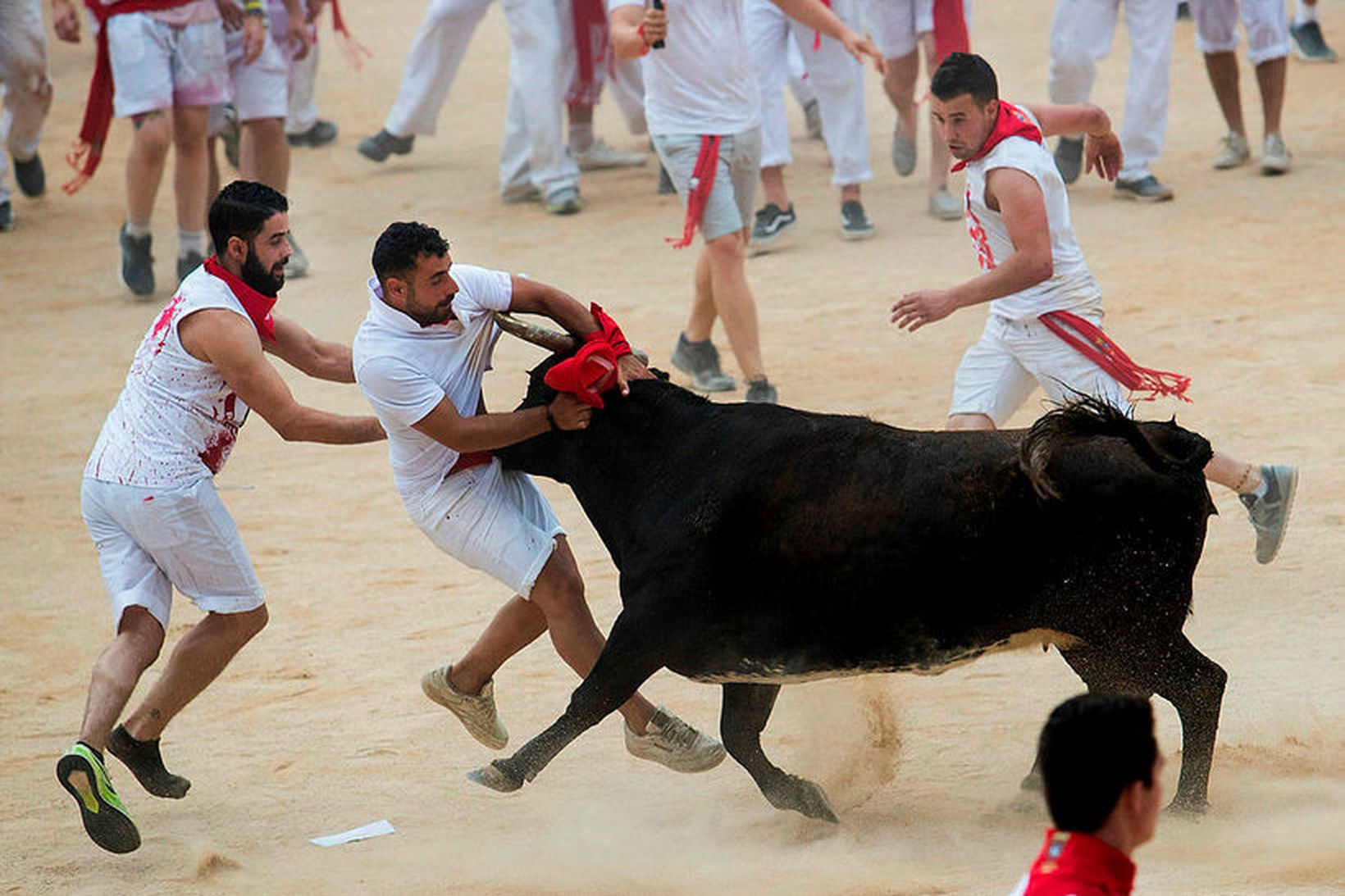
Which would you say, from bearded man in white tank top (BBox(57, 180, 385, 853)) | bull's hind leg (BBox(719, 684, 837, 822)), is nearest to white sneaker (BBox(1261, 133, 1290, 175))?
bull's hind leg (BBox(719, 684, 837, 822))

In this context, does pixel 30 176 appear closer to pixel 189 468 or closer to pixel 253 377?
pixel 189 468

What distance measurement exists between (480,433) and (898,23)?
7.97 m

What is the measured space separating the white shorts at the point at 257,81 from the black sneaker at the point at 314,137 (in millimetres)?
3710

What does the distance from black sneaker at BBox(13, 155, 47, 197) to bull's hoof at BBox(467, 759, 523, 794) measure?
10.1m

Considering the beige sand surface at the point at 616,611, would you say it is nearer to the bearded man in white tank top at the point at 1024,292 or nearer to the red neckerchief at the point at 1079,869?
the bearded man in white tank top at the point at 1024,292

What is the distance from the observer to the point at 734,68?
29.5 ft

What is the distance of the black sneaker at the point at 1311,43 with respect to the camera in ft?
50.3

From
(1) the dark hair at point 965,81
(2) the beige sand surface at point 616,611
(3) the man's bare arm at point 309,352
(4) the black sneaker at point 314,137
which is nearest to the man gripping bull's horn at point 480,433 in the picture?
(2) the beige sand surface at point 616,611

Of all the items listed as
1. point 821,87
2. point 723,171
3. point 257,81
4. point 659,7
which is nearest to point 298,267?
point 257,81

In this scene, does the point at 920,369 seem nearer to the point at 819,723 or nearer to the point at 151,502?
the point at 819,723

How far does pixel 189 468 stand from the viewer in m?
5.48

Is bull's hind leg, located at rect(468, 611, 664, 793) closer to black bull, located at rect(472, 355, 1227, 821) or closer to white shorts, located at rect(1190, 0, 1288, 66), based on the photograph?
black bull, located at rect(472, 355, 1227, 821)

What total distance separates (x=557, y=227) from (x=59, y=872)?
26.4 ft

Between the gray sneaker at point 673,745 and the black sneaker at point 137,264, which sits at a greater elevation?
the gray sneaker at point 673,745
